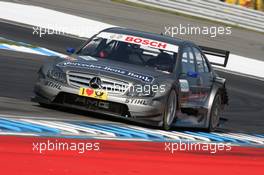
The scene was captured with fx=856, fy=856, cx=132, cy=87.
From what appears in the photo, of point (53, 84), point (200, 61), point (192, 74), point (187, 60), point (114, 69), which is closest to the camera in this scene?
point (53, 84)

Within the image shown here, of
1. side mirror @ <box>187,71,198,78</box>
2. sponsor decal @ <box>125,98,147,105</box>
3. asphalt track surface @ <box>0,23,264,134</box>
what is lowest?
asphalt track surface @ <box>0,23,264,134</box>

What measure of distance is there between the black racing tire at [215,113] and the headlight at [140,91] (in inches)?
90.0

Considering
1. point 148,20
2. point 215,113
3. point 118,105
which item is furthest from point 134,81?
point 148,20

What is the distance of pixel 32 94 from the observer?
13.2 metres

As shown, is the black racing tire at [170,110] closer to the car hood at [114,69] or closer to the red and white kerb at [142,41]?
the car hood at [114,69]

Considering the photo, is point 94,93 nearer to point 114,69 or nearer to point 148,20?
point 114,69

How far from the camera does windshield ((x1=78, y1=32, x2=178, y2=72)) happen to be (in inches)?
454

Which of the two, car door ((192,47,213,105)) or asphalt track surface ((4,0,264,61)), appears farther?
asphalt track surface ((4,0,264,61))

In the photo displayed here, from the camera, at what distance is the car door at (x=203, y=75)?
1241cm

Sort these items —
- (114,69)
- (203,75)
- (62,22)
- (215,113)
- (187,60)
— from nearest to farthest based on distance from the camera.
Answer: (114,69) < (187,60) < (203,75) < (215,113) < (62,22)

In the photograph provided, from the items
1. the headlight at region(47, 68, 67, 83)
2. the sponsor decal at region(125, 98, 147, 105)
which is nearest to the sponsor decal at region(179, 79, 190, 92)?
the sponsor decal at region(125, 98, 147, 105)

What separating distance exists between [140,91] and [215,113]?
108 inches

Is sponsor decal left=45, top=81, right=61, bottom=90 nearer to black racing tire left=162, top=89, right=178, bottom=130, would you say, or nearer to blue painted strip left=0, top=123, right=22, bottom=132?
black racing tire left=162, top=89, right=178, bottom=130

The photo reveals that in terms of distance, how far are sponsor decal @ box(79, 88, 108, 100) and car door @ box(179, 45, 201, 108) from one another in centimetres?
134
